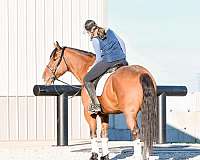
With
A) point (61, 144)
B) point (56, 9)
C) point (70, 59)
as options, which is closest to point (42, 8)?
point (56, 9)

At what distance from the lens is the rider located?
10.7 meters

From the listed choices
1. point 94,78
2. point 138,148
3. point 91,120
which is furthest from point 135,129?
point 91,120

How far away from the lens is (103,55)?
35.5 feet

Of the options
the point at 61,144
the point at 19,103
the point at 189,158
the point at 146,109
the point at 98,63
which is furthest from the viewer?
the point at 19,103

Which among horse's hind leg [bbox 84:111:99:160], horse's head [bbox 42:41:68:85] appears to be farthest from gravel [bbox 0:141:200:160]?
horse's head [bbox 42:41:68:85]

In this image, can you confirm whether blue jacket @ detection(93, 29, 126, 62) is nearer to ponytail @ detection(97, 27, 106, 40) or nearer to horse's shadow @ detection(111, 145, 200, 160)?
ponytail @ detection(97, 27, 106, 40)

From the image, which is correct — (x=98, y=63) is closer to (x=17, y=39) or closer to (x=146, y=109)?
(x=146, y=109)

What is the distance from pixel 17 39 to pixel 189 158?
8.79 meters

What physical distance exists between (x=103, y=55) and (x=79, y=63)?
3.36 ft

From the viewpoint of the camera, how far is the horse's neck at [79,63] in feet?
38.3

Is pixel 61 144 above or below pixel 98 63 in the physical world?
below

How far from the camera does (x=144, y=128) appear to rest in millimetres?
9852

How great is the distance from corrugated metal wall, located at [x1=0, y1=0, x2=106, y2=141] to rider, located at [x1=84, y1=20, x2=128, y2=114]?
29.6ft

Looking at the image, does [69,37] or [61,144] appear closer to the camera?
[61,144]
